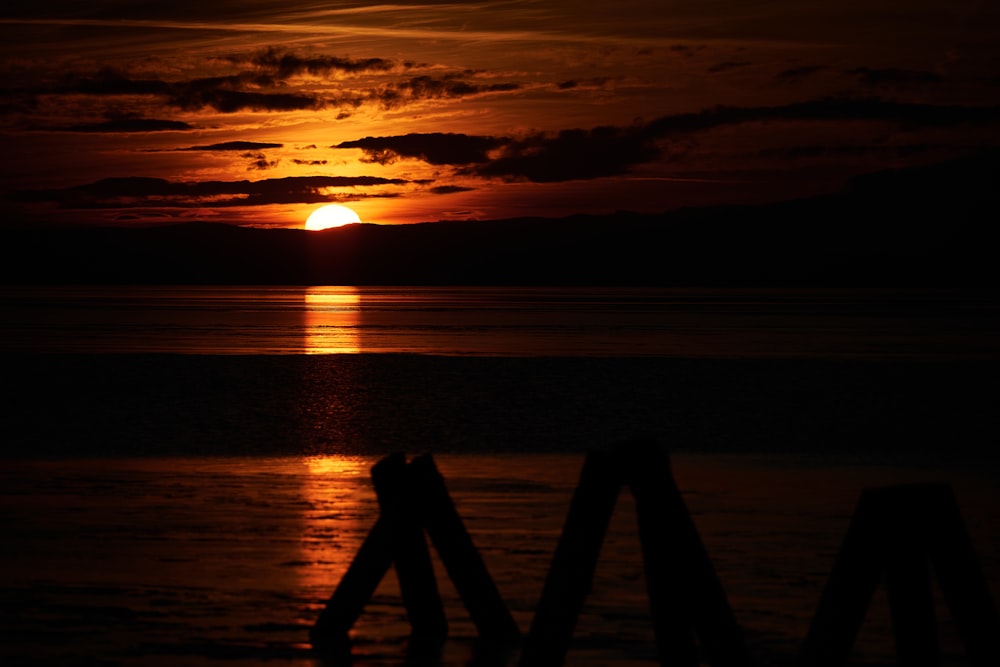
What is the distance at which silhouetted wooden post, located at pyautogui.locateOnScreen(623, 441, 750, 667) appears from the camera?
735cm

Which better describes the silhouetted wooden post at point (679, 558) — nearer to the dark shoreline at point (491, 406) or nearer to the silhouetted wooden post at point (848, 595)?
the silhouetted wooden post at point (848, 595)

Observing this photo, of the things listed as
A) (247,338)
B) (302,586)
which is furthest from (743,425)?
(247,338)

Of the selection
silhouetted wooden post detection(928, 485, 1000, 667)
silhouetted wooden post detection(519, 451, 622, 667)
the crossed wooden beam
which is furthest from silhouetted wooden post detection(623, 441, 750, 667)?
silhouetted wooden post detection(928, 485, 1000, 667)

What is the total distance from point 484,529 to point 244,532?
217 centimetres

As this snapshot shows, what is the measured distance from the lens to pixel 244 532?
42.4 ft

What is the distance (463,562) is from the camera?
29.9 ft

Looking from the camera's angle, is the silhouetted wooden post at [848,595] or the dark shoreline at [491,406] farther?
the dark shoreline at [491,406]

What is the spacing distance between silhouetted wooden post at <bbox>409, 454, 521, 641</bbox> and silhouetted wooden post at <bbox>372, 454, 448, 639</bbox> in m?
0.08

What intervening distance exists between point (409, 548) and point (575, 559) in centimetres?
196

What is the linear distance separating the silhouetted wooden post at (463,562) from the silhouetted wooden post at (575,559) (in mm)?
1594

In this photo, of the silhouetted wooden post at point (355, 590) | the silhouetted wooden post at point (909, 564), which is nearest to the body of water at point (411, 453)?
the silhouetted wooden post at point (355, 590)

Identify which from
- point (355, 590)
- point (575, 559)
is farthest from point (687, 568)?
point (355, 590)

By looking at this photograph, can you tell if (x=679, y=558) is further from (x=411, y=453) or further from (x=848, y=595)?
(x=411, y=453)

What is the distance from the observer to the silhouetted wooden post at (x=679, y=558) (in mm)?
7352
